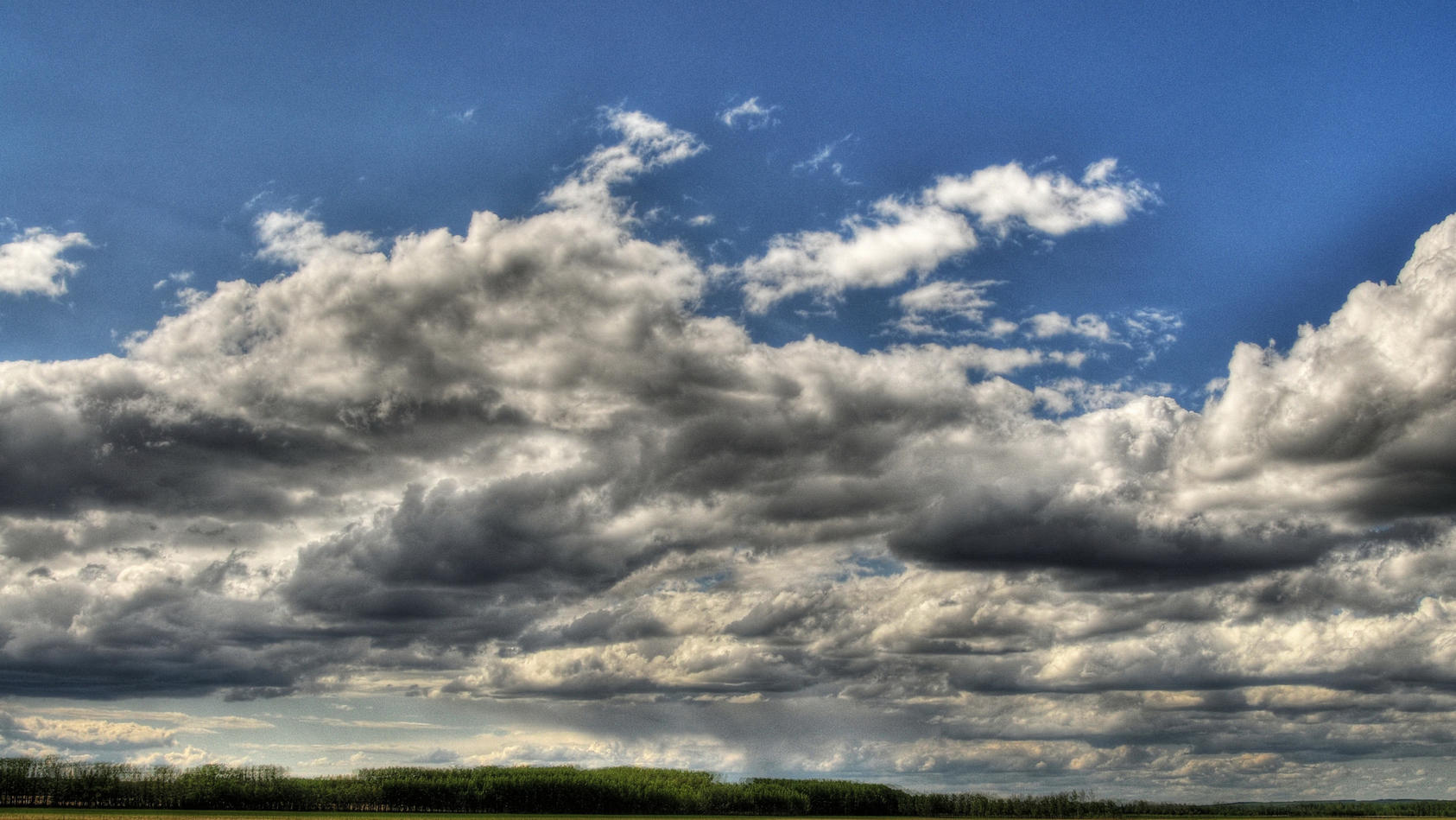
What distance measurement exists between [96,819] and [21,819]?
39.2ft

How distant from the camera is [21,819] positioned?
194 metres

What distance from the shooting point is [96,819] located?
7776 inches
